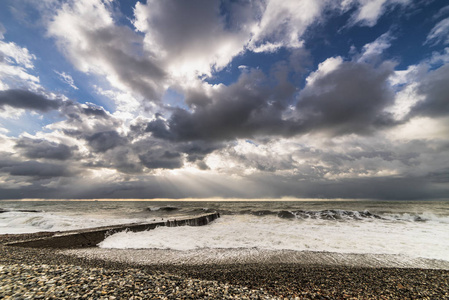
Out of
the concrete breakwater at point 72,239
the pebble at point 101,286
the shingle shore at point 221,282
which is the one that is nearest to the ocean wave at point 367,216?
the shingle shore at point 221,282

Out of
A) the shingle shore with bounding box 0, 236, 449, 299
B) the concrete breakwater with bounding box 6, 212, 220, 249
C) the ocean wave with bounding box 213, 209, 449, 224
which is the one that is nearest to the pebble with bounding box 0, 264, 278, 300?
the shingle shore with bounding box 0, 236, 449, 299

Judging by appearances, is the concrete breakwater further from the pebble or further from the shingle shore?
the pebble

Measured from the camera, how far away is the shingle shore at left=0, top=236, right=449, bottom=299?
211 inches

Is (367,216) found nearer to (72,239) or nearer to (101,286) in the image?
(72,239)

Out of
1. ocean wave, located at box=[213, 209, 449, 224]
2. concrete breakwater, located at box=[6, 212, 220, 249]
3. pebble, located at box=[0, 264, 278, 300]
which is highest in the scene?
pebble, located at box=[0, 264, 278, 300]

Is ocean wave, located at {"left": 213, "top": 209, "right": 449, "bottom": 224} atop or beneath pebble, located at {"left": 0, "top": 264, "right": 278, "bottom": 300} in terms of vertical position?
beneath

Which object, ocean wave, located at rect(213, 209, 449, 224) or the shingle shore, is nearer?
the shingle shore

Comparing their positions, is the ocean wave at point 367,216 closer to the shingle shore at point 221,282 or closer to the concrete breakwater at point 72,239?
the shingle shore at point 221,282

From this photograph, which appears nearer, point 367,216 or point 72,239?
point 72,239

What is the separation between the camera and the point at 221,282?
302 inches

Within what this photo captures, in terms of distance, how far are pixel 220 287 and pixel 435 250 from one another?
16.9 metres

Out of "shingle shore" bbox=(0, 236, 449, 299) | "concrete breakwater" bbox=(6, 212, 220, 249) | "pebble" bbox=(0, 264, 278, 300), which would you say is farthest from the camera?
"concrete breakwater" bbox=(6, 212, 220, 249)

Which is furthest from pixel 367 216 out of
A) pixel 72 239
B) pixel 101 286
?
pixel 101 286

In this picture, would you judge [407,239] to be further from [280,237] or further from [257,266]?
[257,266]
